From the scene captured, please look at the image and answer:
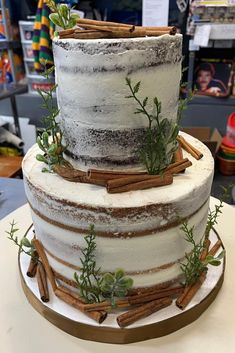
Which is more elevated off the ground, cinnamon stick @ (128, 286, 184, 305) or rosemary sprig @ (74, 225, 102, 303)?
rosemary sprig @ (74, 225, 102, 303)

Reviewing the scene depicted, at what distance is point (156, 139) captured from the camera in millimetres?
713

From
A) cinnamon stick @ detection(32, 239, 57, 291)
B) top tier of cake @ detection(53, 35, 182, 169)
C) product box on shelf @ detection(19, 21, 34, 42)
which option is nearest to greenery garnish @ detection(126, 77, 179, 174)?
top tier of cake @ detection(53, 35, 182, 169)

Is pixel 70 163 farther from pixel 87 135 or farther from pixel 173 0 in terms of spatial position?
pixel 173 0

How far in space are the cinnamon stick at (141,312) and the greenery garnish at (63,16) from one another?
61 centimetres

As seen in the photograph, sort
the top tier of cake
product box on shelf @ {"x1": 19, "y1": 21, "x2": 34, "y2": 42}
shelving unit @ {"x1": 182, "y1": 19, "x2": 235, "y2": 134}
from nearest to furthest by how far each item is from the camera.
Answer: the top tier of cake < shelving unit @ {"x1": 182, "y1": 19, "x2": 235, "y2": 134} < product box on shelf @ {"x1": 19, "y1": 21, "x2": 34, "y2": 42}

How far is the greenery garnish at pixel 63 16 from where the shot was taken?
0.70 meters

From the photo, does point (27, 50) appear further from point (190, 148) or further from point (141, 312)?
point (141, 312)

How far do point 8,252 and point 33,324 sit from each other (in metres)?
0.28

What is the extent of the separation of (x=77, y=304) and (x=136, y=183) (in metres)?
0.30

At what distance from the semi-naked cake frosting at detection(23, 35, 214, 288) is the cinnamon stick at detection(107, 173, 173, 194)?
1 cm

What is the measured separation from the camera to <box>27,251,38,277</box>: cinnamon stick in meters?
0.86

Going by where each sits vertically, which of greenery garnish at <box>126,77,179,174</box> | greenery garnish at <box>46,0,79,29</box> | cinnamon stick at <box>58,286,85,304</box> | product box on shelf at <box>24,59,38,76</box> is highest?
greenery garnish at <box>46,0,79,29</box>

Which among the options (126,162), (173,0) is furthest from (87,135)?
(173,0)

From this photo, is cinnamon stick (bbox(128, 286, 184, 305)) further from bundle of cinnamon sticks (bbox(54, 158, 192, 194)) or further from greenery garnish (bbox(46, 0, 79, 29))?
greenery garnish (bbox(46, 0, 79, 29))
